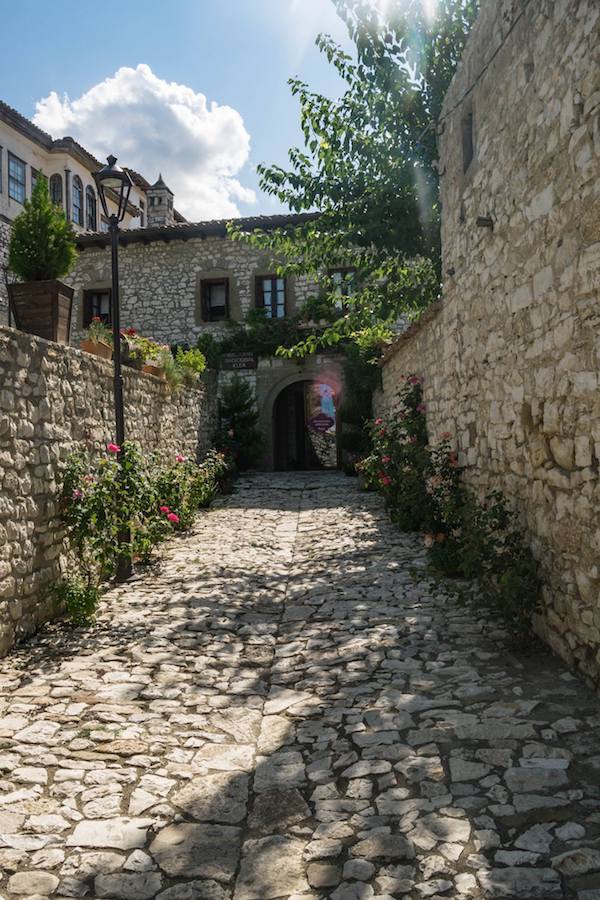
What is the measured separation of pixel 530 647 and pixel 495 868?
204 centimetres

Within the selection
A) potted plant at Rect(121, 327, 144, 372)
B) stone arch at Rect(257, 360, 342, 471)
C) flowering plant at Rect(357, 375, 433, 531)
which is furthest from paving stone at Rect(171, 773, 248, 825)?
stone arch at Rect(257, 360, 342, 471)

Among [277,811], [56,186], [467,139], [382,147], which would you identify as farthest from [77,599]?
[56,186]

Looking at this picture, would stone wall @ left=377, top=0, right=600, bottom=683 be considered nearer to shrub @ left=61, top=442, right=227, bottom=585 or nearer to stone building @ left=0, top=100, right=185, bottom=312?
shrub @ left=61, top=442, right=227, bottom=585

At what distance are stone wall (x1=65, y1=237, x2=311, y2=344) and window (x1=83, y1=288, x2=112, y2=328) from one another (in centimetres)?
14

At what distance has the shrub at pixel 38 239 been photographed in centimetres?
584

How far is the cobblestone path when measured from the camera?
7.15ft

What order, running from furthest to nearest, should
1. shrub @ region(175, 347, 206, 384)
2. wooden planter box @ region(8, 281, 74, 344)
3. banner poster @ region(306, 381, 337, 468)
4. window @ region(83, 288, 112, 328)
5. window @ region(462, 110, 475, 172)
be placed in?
1. banner poster @ region(306, 381, 337, 468)
2. window @ region(83, 288, 112, 328)
3. shrub @ region(175, 347, 206, 384)
4. window @ region(462, 110, 475, 172)
5. wooden planter box @ region(8, 281, 74, 344)

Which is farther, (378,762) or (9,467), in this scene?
(9,467)

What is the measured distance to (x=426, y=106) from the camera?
29.2 feet

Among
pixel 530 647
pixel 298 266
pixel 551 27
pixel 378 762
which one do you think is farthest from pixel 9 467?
pixel 298 266

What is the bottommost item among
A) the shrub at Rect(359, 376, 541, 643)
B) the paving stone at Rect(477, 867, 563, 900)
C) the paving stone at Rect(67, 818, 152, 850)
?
the paving stone at Rect(67, 818, 152, 850)

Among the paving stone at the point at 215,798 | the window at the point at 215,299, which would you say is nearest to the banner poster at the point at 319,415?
the window at the point at 215,299

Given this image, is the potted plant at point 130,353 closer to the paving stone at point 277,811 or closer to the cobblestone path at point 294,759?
the cobblestone path at point 294,759

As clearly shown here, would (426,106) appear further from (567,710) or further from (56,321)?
(567,710)
